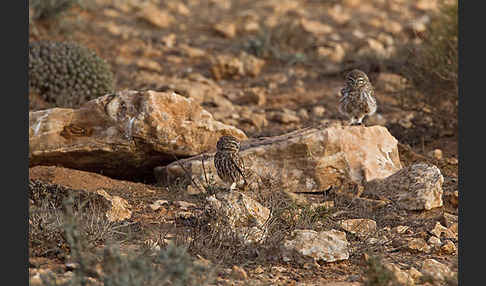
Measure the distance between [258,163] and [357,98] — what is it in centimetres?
138

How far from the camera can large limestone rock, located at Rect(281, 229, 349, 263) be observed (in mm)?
5867

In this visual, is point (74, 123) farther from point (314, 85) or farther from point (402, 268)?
point (314, 85)

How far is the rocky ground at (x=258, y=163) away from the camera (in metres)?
5.93

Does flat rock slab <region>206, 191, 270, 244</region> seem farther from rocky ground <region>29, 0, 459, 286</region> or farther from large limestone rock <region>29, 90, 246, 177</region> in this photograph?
large limestone rock <region>29, 90, 246, 177</region>

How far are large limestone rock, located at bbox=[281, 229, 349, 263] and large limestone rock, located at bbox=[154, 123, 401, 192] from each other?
5.62 ft

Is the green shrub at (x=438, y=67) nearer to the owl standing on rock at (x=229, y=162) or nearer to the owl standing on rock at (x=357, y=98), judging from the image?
the owl standing on rock at (x=357, y=98)

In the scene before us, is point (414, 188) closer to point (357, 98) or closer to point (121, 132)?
point (357, 98)

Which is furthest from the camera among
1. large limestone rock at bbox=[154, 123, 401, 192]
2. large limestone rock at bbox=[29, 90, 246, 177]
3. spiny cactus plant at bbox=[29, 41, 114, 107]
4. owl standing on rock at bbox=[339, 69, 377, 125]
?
spiny cactus plant at bbox=[29, 41, 114, 107]

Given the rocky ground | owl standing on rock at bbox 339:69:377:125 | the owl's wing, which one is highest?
owl standing on rock at bbox 339:69:377:125

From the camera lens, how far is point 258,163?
7.81 meters

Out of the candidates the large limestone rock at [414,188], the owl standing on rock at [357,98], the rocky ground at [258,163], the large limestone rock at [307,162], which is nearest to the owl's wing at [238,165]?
the rocky ground at [258,163]

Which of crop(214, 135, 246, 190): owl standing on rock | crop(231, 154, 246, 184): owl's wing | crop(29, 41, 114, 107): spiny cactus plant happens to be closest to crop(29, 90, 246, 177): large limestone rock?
crop(214, 135, 246, 190): owl standing on rock

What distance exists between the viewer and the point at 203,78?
1216 centimetres

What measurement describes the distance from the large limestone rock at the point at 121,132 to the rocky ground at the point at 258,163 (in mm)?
15
